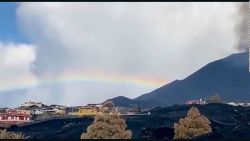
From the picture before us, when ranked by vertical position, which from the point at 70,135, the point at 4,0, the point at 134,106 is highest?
the point at 4,0

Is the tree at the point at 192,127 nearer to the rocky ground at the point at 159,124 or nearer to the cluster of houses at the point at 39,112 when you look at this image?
the rocky ground at the point at 159,124

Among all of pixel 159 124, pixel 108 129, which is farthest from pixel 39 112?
pixel 108 129

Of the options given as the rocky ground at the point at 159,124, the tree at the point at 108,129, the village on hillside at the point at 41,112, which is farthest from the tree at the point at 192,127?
the village on hillside at the point at 41,112

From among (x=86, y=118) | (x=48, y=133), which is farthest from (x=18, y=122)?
(x=86, y=118)

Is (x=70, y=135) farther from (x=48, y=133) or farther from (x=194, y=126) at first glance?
(x=194, y=126)

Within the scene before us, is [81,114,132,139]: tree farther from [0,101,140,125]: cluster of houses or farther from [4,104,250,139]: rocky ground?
[0,101,140,125]: cluster of houses

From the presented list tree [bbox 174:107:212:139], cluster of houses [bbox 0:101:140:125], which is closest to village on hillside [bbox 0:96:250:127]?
cluster of houses [bbox 0:101:140:125]

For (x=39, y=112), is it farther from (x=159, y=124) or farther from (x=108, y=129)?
(x=108, y=129)
